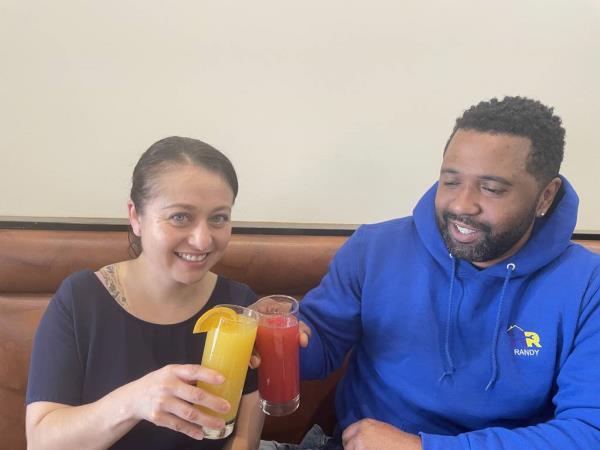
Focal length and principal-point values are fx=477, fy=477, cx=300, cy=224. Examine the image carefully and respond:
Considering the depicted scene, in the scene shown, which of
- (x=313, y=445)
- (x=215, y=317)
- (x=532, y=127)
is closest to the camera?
(x=215, y=317)

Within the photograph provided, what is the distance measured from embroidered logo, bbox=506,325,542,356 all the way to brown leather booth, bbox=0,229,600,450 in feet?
2.24

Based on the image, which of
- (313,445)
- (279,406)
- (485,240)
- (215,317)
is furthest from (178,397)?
(485,240)

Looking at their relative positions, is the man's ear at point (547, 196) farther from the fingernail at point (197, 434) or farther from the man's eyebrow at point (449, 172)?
the fingernail at point (197, 434)

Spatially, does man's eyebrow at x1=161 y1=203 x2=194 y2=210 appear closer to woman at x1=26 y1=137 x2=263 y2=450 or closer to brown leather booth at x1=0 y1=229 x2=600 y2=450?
woman at x1=26 y1=137 x2=263 y2=450

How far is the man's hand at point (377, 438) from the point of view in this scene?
1161mm

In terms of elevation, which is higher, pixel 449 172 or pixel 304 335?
pixel 449 172

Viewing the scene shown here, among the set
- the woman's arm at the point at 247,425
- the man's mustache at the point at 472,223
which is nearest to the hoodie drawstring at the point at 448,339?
the man's mustache at the point at 472,223

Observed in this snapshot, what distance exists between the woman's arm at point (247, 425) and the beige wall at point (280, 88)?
0.72 metres

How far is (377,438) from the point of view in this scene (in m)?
1.19

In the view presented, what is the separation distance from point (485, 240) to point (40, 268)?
1.38 meters

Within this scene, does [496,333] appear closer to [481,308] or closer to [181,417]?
[481,308]

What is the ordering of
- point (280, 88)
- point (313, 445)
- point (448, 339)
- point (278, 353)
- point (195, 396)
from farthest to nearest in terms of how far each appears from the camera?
point (280, 88), point (313, 445), point (448, 339), point (278, 353), point (195, 396)

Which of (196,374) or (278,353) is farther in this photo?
(278,353)

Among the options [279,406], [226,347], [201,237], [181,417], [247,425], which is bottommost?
[247,425]
